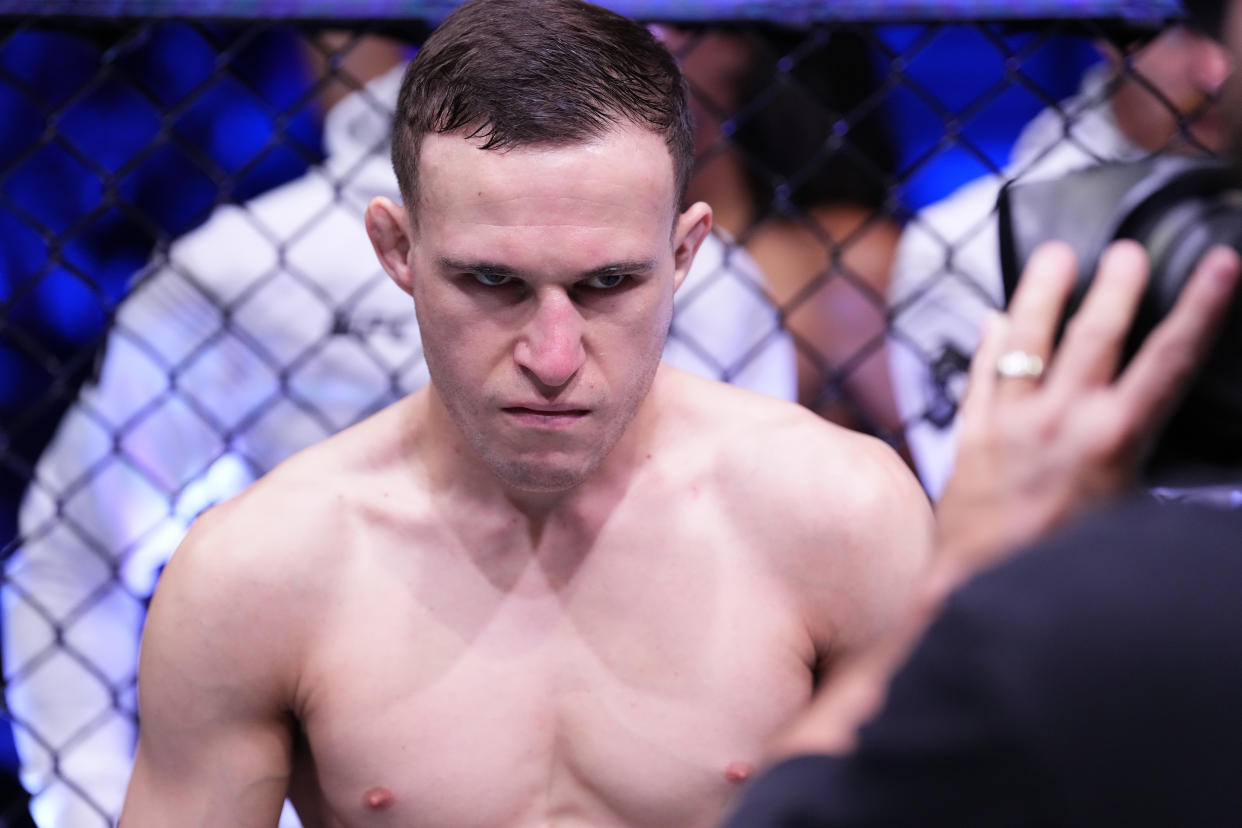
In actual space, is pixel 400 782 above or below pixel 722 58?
below

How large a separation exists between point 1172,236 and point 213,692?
0.81 m

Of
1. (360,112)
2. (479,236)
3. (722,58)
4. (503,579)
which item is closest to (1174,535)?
(479,236)

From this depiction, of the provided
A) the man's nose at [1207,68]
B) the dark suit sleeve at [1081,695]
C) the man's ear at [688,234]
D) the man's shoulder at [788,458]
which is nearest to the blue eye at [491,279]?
the man's ear at [688,234]

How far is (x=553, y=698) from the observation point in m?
0.99

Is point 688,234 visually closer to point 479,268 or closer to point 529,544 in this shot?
point 479,268

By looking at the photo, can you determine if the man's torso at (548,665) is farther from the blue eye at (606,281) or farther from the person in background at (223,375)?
the person in background at (223,375)

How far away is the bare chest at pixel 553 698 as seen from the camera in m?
0.96

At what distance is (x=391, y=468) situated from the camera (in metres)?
1.03

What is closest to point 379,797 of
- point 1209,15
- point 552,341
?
point 552,341

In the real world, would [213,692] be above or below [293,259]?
below

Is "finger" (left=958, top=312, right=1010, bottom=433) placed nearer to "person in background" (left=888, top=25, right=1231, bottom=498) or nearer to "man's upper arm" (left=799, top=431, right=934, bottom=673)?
"man's upper arm" (left=799, top=431, right=934, bottom=673)

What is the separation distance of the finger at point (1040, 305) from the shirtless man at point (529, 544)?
0.39 meters

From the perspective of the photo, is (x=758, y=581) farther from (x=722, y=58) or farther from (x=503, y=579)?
(x=722, y=58)

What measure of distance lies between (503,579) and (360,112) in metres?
0.72
